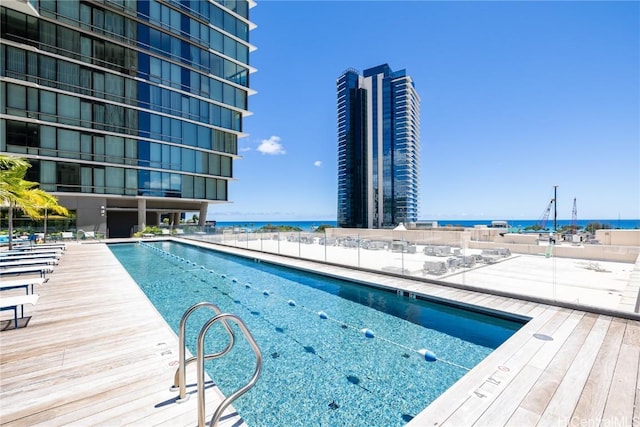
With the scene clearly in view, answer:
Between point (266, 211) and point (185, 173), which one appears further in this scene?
point (266, 211)

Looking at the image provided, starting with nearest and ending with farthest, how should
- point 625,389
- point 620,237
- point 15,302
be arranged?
point 625,389 → point 15,302 → point 620,237

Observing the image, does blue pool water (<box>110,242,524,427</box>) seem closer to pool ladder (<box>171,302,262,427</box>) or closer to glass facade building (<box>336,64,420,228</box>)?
pool ladder (<box>171,302,262,427</box>)

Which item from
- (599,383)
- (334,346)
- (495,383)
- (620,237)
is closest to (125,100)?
(334,346)

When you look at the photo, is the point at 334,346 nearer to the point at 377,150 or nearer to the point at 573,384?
the point at 573,384

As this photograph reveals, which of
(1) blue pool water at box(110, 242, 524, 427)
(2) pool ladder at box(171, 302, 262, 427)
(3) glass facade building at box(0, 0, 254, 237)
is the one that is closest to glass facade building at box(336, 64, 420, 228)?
(3) glass facade building at box(0, 0, 254, 237)

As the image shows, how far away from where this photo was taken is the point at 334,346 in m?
4.84

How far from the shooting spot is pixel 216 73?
27078 mm

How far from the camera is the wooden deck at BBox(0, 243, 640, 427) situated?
2.49m

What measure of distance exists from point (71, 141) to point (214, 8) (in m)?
17.1

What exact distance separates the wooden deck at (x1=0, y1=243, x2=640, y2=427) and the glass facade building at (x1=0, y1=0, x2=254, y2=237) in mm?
21046

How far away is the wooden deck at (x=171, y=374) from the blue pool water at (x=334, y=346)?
73cm

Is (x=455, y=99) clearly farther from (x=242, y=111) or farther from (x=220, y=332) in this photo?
(x=220, y=332)

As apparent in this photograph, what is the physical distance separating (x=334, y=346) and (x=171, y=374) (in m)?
2.60

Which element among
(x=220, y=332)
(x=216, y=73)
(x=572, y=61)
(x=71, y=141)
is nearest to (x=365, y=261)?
(x=220, y=332)
